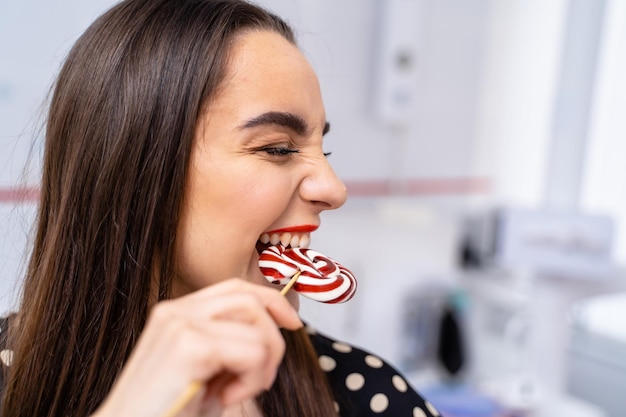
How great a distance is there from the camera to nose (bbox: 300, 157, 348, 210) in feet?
2.89

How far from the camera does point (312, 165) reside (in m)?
0.89

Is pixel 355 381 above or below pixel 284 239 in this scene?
below

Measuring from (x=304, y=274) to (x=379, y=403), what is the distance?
14.2 inches

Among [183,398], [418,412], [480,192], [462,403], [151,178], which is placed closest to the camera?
[183,398]

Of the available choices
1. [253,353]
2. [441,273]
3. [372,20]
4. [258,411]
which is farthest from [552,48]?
[253,353]

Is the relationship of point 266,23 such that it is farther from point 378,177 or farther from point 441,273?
point 441,273

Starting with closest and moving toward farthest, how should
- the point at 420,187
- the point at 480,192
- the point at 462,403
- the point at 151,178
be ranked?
1. the point at 151,178
2. the point at 462,403
3. the point at 420,187
4. the point at 480,192

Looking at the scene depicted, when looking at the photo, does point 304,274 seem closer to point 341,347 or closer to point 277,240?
point 277,240

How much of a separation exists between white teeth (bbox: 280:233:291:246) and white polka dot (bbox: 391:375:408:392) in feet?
1.26

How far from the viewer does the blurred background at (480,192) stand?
1.86 metres

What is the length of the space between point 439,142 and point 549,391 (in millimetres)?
925

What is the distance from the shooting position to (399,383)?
1.10 metres

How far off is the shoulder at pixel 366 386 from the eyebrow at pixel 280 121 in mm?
475

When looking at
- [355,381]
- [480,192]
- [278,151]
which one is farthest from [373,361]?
[480,192]
